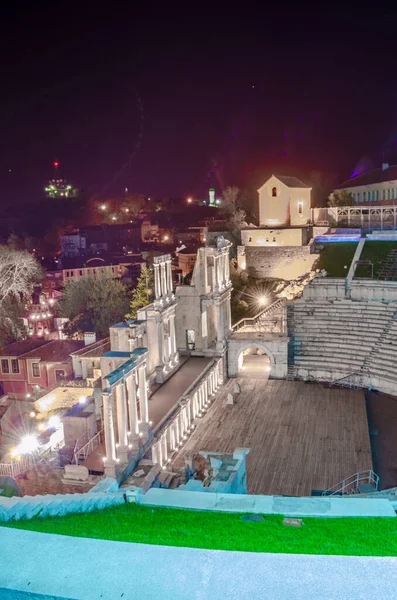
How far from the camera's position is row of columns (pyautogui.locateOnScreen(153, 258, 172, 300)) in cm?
2586

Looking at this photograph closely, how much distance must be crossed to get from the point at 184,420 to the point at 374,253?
21233mm

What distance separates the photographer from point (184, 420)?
21891 mm

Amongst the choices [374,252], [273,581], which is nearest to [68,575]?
[273,581]

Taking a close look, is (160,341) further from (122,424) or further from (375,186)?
(375,186)

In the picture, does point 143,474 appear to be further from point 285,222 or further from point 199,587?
point 285,222

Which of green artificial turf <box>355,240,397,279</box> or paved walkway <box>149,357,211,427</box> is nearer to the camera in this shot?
paved walkway <box>149,357,211,427</box>

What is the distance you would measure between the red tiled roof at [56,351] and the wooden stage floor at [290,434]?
36.9ft

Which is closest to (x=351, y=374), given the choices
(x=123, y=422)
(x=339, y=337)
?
(x=339, y=337)

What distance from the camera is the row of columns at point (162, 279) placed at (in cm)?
2586

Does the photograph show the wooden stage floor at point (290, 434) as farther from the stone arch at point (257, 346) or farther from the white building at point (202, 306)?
the white building at point (202, 306)

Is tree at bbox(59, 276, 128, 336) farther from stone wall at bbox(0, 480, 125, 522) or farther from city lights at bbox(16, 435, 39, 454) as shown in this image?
stone wall at bbox(0, 480, 125, 522)

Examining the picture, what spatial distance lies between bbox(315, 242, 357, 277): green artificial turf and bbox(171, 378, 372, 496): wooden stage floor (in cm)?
1047

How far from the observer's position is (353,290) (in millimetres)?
32094

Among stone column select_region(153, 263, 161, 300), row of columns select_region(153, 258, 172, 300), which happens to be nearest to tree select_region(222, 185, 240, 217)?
row of columns select_region(153, 258, 172, 300)
